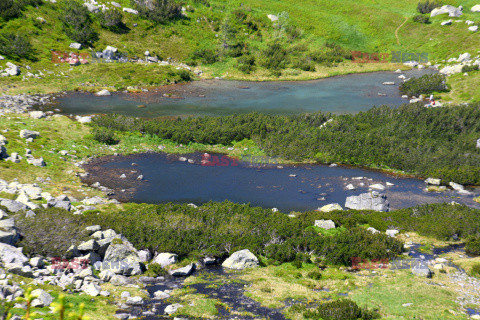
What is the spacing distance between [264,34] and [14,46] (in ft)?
185

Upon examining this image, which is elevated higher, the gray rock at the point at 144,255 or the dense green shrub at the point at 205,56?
the dense green shrub at the point at 205,56

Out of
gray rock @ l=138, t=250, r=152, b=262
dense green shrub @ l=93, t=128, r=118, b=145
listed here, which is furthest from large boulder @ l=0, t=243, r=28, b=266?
dense green shrub @ l=93, t=128, r=118, b=145

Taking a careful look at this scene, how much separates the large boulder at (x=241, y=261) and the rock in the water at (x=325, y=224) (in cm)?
609

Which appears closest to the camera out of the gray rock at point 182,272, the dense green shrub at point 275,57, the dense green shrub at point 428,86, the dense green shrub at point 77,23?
the gray rock at point 182,272

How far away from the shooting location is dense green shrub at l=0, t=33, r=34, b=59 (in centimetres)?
5856

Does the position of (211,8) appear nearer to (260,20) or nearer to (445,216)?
(260,20)

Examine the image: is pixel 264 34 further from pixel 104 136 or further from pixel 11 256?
pixel 11 256

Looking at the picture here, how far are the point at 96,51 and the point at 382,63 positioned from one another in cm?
6534

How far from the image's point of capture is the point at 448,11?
4117 inches

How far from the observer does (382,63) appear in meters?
90.8

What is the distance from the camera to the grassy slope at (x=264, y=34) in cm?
6444

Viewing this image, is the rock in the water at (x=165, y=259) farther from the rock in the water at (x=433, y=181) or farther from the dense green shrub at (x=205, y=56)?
the dense green shrub at (x=205, y=56)

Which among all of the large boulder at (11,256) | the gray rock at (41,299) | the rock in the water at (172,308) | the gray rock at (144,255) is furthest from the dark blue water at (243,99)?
the gray rock at (41,299)

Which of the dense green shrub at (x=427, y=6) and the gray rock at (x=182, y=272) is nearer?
the gray rock at (x=182, y=272)
